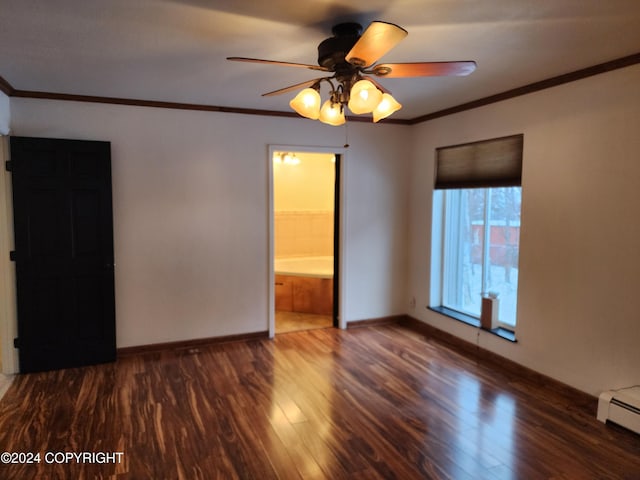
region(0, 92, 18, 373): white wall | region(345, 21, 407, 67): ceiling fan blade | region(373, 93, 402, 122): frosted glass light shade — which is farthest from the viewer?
region(0, 92, 18, 373): white wall

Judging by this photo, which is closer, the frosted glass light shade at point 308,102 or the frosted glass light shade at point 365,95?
the frosted glass light shade at point 365,95

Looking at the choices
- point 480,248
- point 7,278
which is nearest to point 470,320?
point 480,248

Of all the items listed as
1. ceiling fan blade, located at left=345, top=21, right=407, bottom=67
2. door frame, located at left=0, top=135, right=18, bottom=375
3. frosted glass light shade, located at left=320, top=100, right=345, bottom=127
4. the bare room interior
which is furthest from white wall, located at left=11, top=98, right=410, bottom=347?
ceiling fan blade, located at left=345, top=21, right=407, bottom=67

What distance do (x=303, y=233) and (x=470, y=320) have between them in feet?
10.4

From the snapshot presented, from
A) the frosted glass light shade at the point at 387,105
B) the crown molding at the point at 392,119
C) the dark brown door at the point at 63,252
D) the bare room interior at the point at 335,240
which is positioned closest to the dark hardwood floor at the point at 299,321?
the bare room interior at the point at 335,240

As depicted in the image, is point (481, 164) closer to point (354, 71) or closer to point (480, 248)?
point (480, 248)

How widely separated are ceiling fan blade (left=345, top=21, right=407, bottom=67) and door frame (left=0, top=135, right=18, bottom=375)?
10.3 feet

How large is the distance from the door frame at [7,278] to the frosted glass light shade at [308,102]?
8.93ft

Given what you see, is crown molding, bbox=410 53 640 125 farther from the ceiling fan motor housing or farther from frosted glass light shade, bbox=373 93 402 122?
the ceiling fan motor housing

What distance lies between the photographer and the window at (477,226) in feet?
12.5

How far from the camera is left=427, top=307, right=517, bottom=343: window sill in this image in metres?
3.78

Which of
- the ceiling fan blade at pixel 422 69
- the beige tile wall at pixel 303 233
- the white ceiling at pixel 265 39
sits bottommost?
the beige tile wall at pixel 303 233

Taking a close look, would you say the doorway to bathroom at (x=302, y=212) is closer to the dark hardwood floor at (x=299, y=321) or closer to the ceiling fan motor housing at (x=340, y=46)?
the dark hardwood floor at (x=299, y=321)

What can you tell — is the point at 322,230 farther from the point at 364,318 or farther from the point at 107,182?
the point at 107,182
